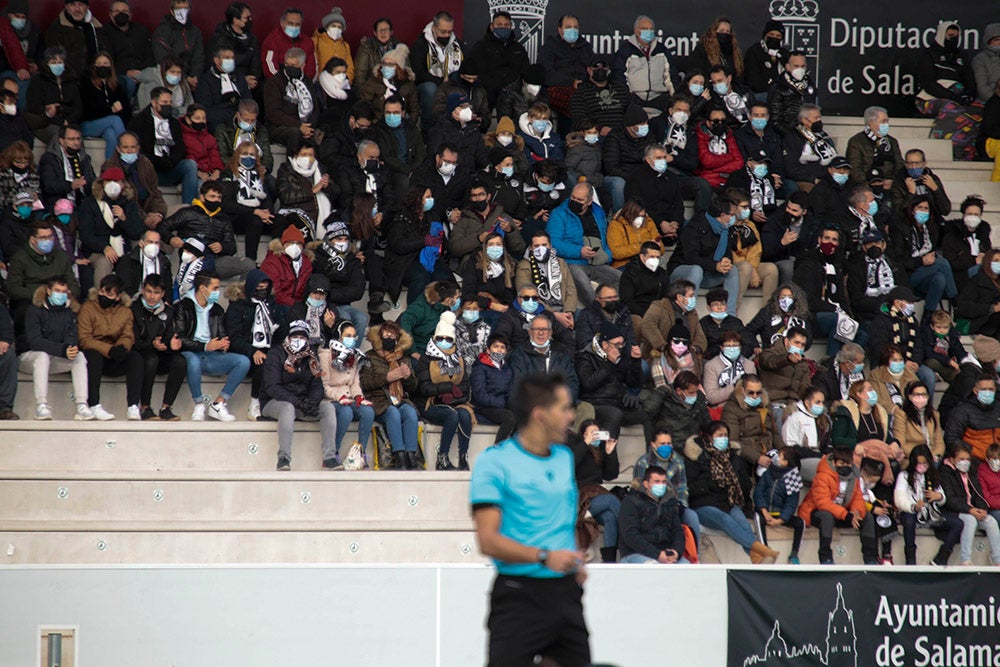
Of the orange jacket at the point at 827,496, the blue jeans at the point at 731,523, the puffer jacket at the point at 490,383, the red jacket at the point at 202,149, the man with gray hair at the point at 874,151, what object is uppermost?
the man with gray hair at the point at 874,151

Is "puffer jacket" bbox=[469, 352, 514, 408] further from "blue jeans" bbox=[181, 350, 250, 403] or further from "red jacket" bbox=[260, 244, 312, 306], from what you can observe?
"blue jeans" bbox=[181, 350, 250, 403]

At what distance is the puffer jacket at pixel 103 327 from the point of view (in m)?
11.5

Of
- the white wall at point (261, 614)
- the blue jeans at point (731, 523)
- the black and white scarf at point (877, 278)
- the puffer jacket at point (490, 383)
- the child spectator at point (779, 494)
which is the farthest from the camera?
the black and white scarf at point (877, 278)

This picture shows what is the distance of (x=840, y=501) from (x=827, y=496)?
0.54 feet

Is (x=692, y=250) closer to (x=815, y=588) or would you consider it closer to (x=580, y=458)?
(x=580, y=458)

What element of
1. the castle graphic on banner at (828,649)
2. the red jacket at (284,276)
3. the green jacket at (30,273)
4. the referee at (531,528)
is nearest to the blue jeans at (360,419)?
the red jacket at (284,276)

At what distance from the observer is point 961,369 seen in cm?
1293

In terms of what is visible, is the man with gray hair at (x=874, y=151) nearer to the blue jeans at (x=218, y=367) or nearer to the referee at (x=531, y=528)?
the blue jeans at (x=218, y=367)

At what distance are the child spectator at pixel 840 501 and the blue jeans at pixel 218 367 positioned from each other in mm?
4877

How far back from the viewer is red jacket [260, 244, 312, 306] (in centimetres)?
1238

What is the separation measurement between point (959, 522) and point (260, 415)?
5996mm

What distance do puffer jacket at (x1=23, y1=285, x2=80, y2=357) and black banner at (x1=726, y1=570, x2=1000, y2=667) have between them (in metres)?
5.77

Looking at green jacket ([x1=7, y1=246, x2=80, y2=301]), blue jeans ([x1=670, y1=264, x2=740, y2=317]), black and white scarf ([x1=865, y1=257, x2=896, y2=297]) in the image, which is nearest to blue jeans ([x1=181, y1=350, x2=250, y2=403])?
green jacket ([x1=7, y1=246, x2=80, y2=301])

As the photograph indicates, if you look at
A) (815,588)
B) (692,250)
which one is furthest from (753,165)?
(815,588)
